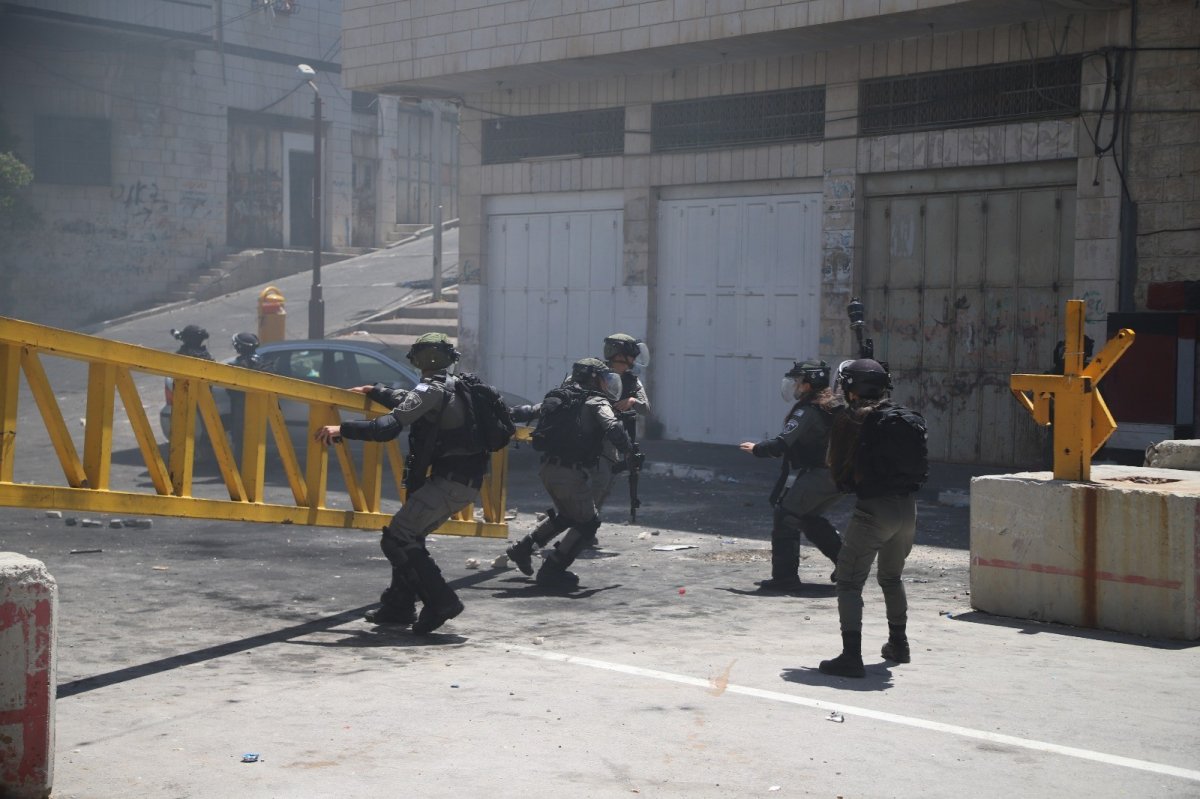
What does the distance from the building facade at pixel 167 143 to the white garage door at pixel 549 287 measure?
8.79 m

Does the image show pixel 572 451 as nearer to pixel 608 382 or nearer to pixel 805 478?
pixel 608 382

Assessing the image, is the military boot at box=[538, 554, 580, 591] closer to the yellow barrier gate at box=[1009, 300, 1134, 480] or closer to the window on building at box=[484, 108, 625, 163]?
the yellow barrier gate at box=[1009, 300, 1134, 480]

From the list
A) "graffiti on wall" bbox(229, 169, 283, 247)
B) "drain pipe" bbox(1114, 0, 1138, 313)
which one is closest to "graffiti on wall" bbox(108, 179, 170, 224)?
"graffiti on wall" bbox(229, 169, 283, 247)

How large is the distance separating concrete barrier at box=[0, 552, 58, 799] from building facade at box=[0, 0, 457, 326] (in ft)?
79.7

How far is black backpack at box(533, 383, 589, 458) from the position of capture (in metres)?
8.98

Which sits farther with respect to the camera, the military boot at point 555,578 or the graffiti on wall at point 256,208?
the graffiti on wall at point 256,208

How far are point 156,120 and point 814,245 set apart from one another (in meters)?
20.0

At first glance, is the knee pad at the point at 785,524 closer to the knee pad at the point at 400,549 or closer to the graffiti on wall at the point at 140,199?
the knee pad at the point at 400,549

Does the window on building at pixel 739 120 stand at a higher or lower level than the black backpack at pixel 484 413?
higher

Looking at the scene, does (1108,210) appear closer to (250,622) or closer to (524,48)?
(524,48)

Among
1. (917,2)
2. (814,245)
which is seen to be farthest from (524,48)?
(917,2)

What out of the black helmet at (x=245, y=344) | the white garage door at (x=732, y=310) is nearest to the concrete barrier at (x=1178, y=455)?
the white garage door at (x=732, y=310)

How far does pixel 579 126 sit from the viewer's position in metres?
19.1

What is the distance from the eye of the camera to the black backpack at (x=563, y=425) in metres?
8.98
